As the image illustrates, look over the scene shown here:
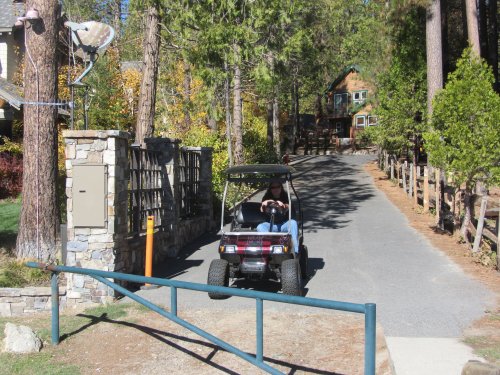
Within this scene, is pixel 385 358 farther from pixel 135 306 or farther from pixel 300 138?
pixel 300 138

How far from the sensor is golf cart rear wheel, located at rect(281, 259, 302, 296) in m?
7.99

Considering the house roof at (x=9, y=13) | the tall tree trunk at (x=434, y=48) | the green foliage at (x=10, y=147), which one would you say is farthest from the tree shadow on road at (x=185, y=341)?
the house roof at (x=9, y=13)

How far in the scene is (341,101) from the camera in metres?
59.4

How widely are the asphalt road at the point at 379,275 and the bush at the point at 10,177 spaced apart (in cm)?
873

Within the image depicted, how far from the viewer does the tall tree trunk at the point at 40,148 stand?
9797mm

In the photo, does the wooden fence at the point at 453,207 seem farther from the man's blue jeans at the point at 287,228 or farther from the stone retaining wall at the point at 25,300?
the stone retaining wall at the point at 25,300

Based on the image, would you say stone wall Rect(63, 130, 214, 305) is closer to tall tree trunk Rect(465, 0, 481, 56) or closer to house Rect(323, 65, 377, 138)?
tall tree trunk Rect(465, 0, 481, 56)

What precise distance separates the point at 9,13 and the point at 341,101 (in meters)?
39.7

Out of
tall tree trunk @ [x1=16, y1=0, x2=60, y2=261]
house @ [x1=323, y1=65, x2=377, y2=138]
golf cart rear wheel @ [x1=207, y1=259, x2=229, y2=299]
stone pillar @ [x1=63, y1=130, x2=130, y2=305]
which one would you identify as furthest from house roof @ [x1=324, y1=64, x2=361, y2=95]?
golf cart rear wheel @ [x1=207, y1=259, x2=229, y2=299]

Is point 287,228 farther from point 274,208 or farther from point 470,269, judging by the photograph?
point 470,269

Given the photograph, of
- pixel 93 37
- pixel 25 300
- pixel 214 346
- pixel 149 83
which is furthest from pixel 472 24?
pixel 25 300

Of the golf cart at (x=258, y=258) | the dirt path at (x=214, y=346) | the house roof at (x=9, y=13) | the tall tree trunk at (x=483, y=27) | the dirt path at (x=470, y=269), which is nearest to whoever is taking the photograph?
the dirt path at (x=214, y=346)

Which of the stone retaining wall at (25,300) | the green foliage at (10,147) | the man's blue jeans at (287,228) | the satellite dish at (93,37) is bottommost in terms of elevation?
the stone retaining wall at (25,300)

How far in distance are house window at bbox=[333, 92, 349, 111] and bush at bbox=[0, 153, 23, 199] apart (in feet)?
141
